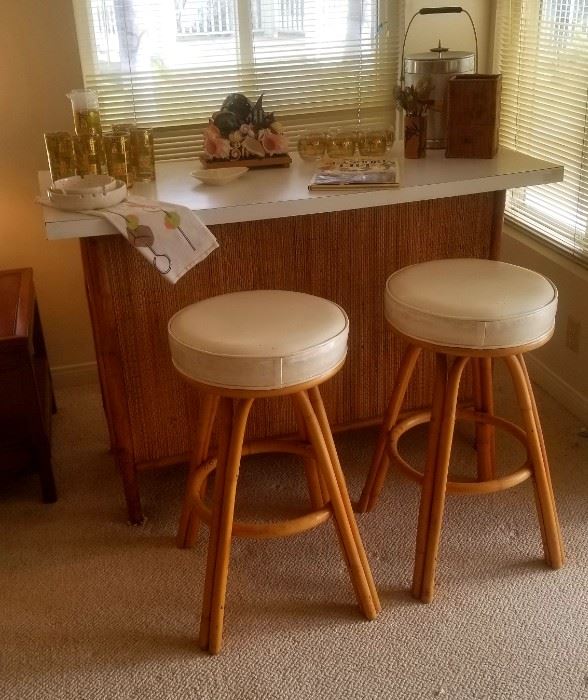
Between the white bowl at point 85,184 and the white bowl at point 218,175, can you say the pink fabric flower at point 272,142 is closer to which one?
the white bowl at point 218,175

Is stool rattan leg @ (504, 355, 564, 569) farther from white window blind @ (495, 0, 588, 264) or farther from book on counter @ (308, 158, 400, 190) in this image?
white window blind @ (495, 0, 588, 264)

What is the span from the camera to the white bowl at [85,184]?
185cm

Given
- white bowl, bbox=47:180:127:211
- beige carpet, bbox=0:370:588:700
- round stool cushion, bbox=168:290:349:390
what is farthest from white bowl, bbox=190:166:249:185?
beige carpet, bbox=0:370:588:700

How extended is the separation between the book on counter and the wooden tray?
0.10m

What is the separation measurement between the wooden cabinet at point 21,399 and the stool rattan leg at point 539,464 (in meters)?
1.26

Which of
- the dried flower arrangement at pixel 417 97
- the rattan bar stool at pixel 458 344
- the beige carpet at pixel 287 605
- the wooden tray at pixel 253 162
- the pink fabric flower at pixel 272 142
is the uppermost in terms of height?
the dried flower arrangement at pixel 417 97

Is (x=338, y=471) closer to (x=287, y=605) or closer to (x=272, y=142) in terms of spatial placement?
(x=287, y=605)

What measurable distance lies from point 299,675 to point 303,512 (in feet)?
1.92

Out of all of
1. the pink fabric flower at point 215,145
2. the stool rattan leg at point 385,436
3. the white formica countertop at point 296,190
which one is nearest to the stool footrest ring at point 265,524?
the stool rattan leg at point 385,436

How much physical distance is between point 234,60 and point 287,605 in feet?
6.23

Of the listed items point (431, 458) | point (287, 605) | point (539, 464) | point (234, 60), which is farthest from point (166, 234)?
point (234, 60)

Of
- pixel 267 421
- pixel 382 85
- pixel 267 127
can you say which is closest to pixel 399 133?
pixel 382 85

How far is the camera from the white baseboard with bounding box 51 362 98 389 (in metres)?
2.96

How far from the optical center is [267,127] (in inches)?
87.5
